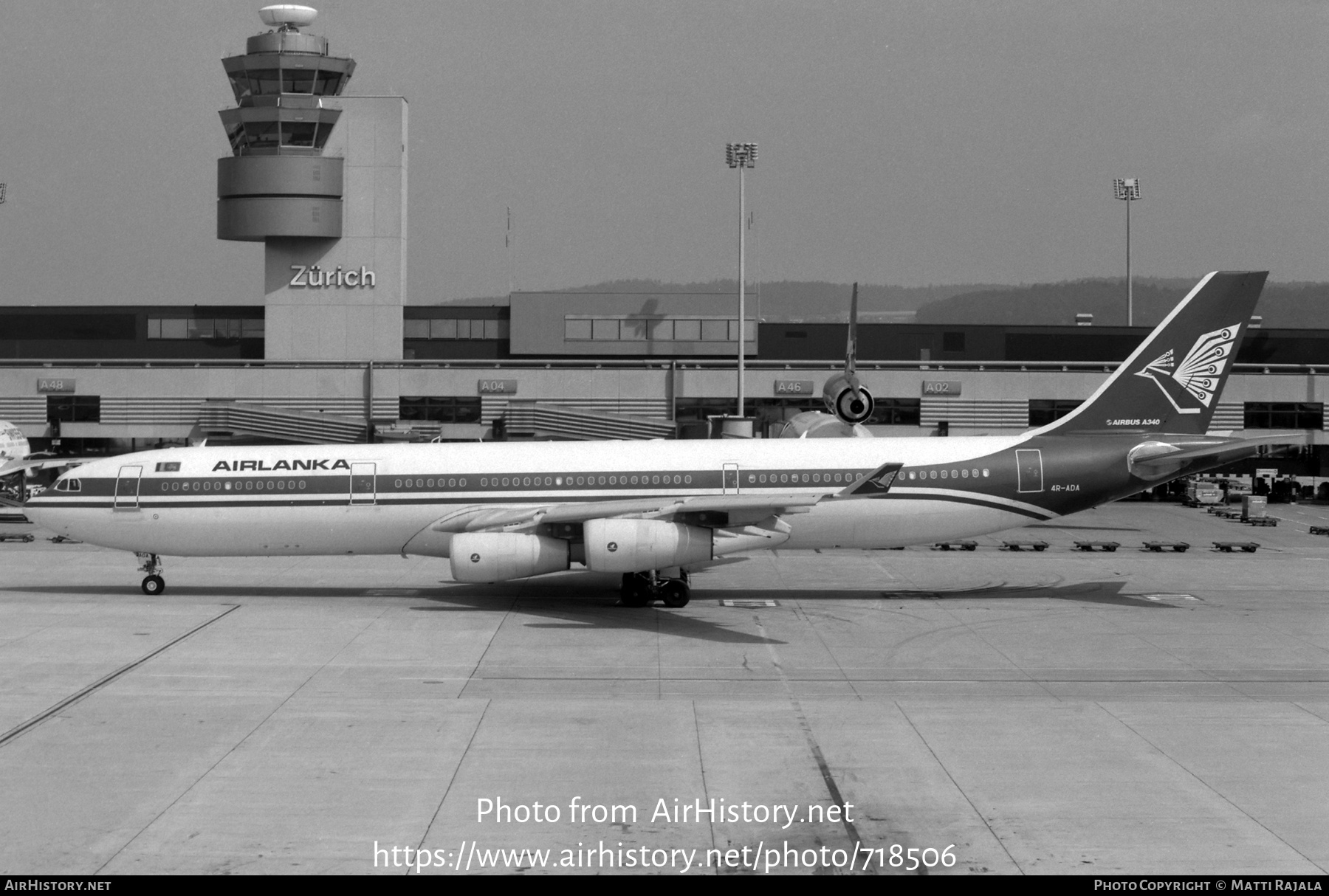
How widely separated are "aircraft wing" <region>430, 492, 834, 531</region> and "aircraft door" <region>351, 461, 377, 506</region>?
1595 millimetres

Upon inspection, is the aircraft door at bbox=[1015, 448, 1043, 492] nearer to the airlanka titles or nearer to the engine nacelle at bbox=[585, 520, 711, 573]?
the engine nacelle at bbox=[585, 520, 711, 573]

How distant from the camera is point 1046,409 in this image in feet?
201

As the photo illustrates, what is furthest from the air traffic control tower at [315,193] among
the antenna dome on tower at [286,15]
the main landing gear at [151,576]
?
the main landing gear at [151,576]

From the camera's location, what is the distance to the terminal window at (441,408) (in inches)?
2430

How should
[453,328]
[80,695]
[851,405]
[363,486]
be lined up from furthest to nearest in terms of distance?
1. [453,328]
2. [851,405]
3. [363,486]
4. [80,695]

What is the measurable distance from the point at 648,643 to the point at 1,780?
1197 cm

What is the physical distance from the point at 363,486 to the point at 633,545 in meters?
7.07

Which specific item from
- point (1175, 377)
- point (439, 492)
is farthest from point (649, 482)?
point (1175, 377)

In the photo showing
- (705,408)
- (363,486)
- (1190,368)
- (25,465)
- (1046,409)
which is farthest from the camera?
(705,408)

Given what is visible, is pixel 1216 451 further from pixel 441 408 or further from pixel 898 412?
pixel 441 408

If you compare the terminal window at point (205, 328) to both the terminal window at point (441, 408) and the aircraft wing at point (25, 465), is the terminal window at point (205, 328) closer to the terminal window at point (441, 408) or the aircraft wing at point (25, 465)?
the terminal window at point (441, 408)

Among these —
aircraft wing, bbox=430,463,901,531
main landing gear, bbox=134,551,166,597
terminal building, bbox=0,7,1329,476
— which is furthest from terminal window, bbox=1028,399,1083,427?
main landing gear, bbox=134,551,166,597

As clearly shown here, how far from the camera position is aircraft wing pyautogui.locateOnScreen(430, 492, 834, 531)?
2709 cm

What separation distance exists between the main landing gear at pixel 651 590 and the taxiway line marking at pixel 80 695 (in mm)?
8911
